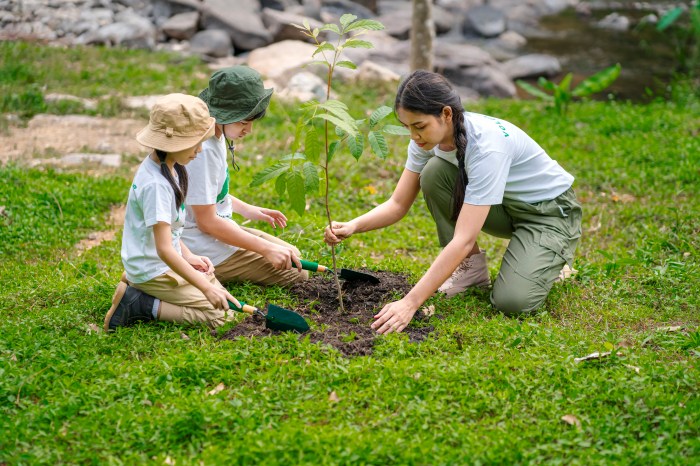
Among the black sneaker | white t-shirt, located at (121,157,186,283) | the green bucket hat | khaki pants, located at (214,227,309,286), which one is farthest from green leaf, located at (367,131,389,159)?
the black sneaker

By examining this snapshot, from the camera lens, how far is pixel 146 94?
7.54m

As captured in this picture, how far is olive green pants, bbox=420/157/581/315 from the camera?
381 centimetres

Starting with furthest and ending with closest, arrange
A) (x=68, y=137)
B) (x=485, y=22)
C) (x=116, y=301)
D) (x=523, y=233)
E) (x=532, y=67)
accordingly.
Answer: (x=485, y=22), (x=532, y=67), (x=68, y=137), (x=523, y=233), (x=116, y=301)

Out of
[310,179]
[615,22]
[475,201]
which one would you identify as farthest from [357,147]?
[615,22]

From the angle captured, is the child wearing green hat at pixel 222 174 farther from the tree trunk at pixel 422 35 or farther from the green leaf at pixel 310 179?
the tree trunk at pixel 422 35

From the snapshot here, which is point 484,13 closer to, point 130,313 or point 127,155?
point 127,155

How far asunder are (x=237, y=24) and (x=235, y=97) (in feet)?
23.9

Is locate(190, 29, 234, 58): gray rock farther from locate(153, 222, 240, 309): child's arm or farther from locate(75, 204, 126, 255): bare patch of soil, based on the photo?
locate(153, 222, 240, 309): child's arm

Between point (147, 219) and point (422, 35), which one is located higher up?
point (147, 219)

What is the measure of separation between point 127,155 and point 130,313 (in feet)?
9.28

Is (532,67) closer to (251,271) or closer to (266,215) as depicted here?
(266,215)

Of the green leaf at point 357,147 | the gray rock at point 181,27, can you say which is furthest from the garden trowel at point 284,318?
the gray rock at point 181,27

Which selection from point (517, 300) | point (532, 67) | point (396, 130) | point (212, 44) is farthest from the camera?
point (532, 67)

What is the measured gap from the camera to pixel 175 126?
3.24 m
